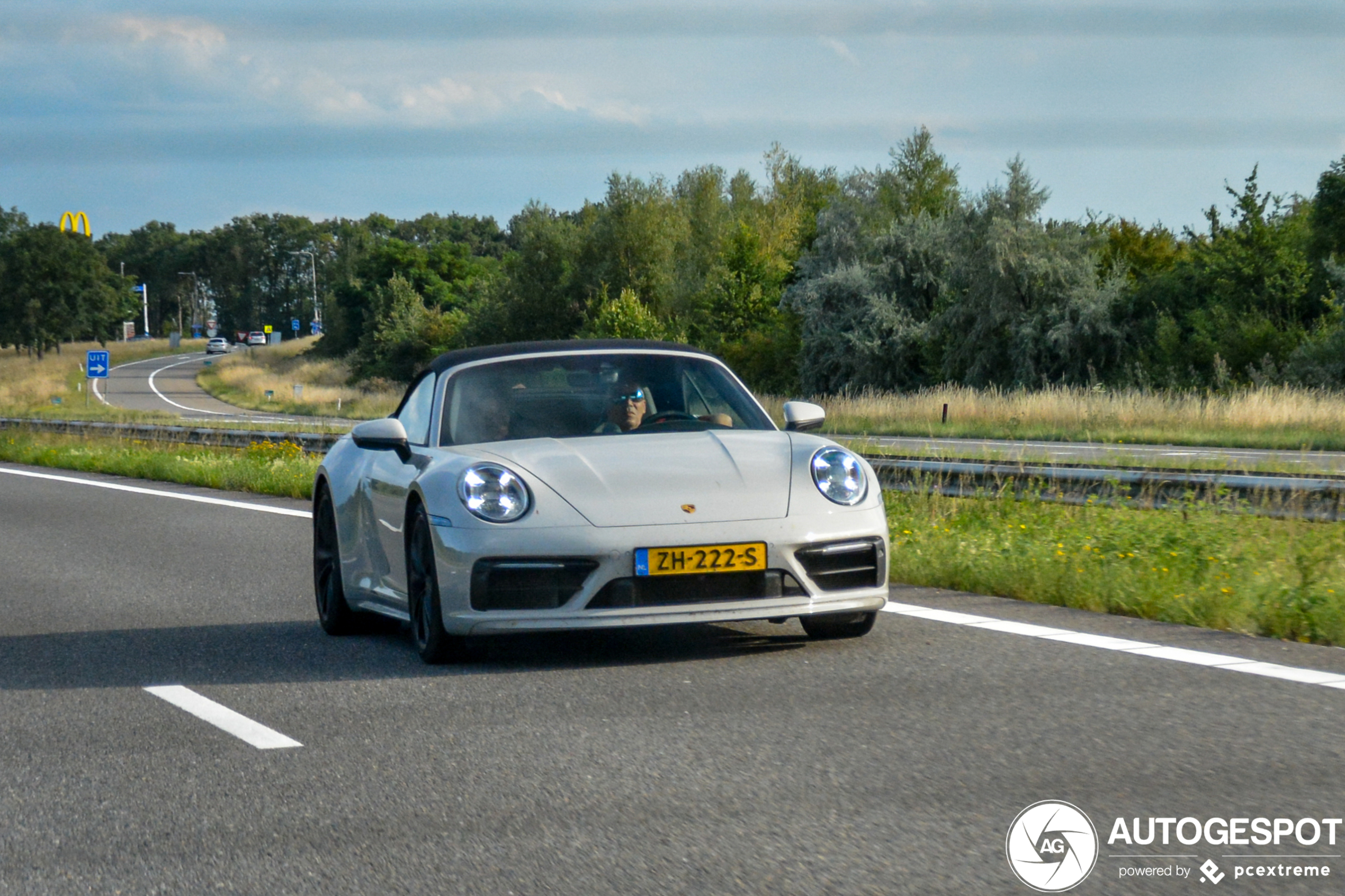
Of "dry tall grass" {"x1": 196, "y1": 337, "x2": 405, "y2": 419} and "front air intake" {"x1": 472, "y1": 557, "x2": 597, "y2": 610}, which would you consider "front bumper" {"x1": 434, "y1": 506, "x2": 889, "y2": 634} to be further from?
"dry tall grass" {"x1": 196, "y1": 337, "x2": 405, "y2": 419}

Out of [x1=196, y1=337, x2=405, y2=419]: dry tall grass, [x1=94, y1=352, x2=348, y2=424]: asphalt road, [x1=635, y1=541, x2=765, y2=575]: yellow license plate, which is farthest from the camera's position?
[x1=196, y1=337, x2=405, y2=419]: dry tall grass

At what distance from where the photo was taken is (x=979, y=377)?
149ft

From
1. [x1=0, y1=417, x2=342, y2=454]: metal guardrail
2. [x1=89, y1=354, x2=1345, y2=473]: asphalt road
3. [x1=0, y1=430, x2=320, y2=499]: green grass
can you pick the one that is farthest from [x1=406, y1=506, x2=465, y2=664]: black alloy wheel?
[x1=0, y1=417, x2=342, y2=454]: metal guardrail

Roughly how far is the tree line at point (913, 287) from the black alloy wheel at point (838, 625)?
26.7 metres

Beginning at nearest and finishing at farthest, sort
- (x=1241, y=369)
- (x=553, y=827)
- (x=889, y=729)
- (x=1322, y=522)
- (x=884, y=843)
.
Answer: (x=884, y=843)
(x=553, y=827)
(x=889, y=729)
(x=1322, y=522)
(x=1241, y=369)

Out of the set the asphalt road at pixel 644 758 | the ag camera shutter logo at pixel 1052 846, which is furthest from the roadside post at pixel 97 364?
the ag camera shutter logo at pixel 1052 846

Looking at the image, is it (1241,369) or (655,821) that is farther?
(1241,369)

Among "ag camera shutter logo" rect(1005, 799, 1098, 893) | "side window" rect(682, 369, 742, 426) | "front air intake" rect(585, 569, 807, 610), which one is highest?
"side window" rect(682, 369, 742, 426)

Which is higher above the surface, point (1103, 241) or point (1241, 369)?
point (1103, 241)

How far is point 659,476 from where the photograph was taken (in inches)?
260

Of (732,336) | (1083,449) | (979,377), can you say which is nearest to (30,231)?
(732,336)

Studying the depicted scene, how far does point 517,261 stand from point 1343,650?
81.5m

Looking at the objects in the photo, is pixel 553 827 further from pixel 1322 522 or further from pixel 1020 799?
pixel 1322 522

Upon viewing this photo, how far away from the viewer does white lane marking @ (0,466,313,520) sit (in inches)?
627
